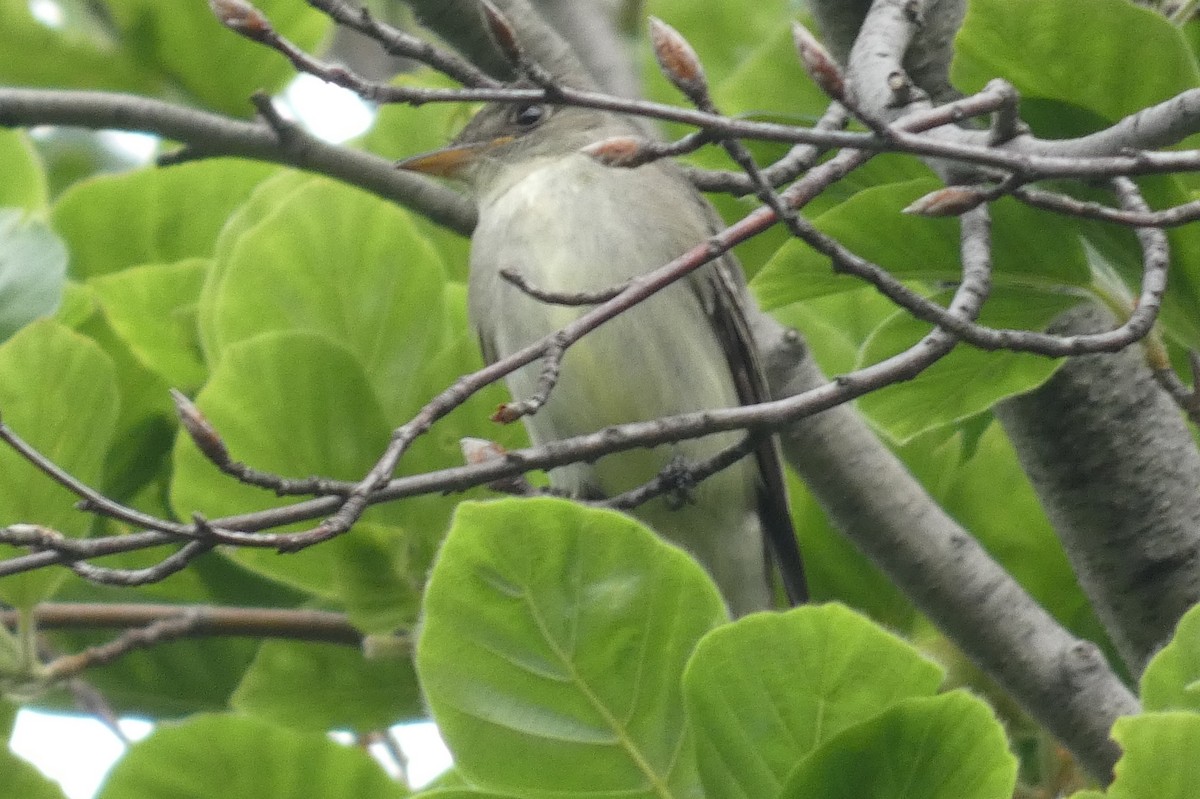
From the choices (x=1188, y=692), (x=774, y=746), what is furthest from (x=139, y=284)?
(x=1188, y=692)

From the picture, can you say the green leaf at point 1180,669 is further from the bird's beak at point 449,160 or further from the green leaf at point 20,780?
the bird's beak at point 449,160

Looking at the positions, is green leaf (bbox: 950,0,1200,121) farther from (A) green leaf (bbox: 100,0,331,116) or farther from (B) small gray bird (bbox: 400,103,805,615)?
(A) green leaf (bbox: 100,0,331,116)

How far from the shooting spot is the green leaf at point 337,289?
249 centimetres

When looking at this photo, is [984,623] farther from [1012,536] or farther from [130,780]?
[130,780]

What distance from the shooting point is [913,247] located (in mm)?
2125

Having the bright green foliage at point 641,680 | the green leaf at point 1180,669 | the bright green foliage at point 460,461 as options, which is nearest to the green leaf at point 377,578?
the bright green foliage at point 460,461

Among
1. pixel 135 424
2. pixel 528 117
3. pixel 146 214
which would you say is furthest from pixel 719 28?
pixel 135 424

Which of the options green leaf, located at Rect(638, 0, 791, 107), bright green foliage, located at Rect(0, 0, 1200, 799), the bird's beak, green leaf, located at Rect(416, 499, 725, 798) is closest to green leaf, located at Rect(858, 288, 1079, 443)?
bright green foliage, located at Rect(0, 0, 1200, 799)

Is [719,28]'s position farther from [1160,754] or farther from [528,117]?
[1160,754]

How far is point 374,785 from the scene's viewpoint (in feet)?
6.38

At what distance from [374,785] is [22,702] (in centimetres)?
73

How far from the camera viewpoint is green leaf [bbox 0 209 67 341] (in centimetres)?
246

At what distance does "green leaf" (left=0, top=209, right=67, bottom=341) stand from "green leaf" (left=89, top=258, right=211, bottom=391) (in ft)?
0.65

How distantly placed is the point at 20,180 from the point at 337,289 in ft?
2.69
